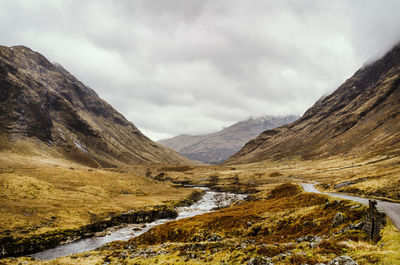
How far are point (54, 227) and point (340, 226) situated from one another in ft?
181

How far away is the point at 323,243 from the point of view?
19.5 metres

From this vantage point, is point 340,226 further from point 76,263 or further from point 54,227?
point 54,227

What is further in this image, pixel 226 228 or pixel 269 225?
pixel 226 228

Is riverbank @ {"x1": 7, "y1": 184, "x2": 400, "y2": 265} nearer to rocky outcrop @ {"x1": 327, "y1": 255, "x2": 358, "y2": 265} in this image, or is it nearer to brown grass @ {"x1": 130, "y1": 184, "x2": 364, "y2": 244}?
brown grass @ {"x1": 130, "y1": 184, "x2": 364, "y2": 244}

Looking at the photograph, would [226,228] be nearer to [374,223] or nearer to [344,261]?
[374,223]

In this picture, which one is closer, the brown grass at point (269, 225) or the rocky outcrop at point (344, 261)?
the rocky outcrop at point (344, 261)

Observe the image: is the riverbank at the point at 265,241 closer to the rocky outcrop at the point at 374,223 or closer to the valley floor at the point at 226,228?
the valley floor at the point at 226,228

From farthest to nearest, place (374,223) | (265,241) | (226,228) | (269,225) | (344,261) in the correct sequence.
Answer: (226,228)
(269,225)
(265,241)
(374,223)
(344,261)

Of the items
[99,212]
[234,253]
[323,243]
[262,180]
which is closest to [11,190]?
[99,212]

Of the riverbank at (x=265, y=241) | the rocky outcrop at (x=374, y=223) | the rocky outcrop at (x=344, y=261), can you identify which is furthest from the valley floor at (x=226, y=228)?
the rocky outcrop at (x=344, y=261)

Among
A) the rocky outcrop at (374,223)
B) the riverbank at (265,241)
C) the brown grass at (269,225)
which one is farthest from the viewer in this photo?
the brown grass at (269,225)

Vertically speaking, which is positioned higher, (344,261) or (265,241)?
(344,261)

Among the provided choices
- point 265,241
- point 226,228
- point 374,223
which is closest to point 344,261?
point 374,223

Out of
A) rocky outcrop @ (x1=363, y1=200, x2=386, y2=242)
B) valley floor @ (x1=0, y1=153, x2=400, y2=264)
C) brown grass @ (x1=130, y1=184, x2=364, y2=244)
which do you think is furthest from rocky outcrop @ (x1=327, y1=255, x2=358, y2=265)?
brown grass @ (x1=130, y1=184, x2=364, y2=244)
